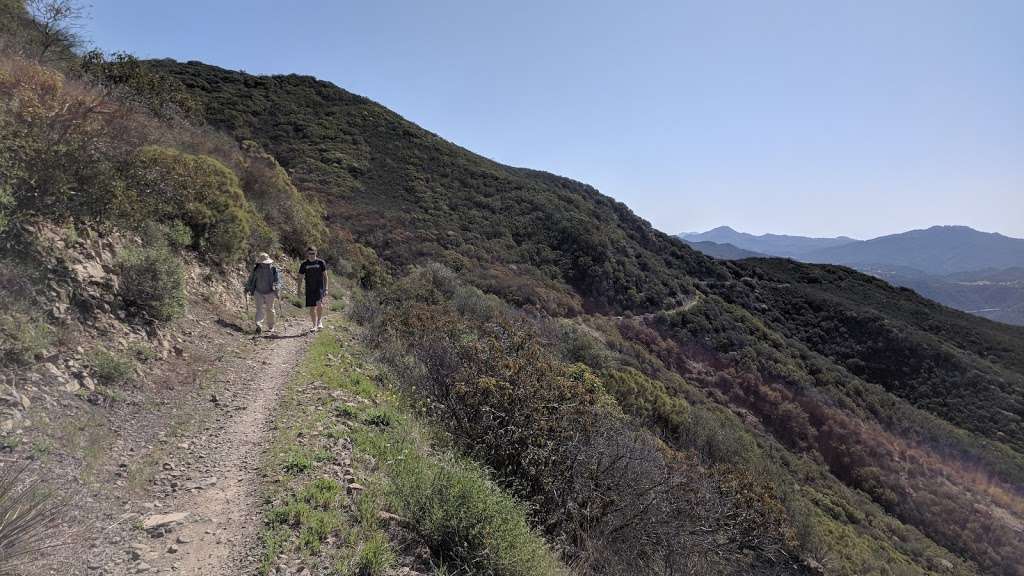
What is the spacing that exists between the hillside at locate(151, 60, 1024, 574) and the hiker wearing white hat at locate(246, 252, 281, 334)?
1890 millimetres

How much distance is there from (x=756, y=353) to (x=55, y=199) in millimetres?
26104

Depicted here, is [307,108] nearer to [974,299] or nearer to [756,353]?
[756,353]

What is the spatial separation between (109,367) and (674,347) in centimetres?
2251

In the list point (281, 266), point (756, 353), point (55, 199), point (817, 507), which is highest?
point (55, 199)

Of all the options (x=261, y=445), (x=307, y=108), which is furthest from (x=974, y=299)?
(x=261, y=445)

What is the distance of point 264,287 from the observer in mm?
7547

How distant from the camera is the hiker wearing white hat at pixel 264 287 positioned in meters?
7.50

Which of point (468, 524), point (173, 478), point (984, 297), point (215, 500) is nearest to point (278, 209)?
point (173, 478)

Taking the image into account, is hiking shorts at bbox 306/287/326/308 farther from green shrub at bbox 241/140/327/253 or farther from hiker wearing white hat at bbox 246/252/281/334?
green shrub at bbox 241/140/327/253

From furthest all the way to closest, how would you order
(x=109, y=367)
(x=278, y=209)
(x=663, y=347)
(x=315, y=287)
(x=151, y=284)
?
(x=663, y=347)
(x=278, y=209)
(x=315, y=287)
(x=151, y=284)
(x=109, y=367)

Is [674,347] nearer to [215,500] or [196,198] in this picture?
[196,198]

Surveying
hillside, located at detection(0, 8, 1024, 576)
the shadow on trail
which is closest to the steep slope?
hillside, located at detection(0, 8, 1024, 576)

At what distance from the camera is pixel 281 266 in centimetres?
1097

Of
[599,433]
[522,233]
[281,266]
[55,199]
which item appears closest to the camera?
[55,199]
